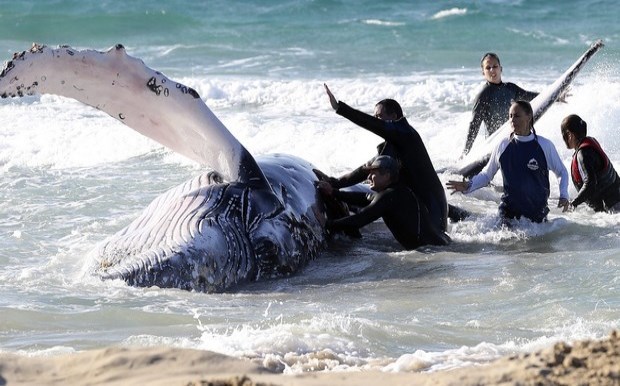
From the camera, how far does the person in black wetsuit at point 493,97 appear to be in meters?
13.8

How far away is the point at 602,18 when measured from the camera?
101ft

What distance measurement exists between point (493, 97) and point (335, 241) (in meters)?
4.17

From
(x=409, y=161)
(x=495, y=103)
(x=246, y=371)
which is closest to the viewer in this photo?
(x=246, y=371)

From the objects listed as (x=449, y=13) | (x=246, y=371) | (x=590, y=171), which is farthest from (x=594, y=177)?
(x=449, y=13)

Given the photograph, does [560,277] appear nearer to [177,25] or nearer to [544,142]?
[544,142]

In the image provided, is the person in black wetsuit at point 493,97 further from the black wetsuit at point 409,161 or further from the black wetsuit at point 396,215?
the black wetsuit at point 396,215

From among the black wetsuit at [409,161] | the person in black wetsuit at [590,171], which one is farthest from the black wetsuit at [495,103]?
the black wetsuit at [409,161]

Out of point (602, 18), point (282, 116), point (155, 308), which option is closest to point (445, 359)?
point (155, 308)

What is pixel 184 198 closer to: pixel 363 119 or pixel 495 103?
pixel 363 119

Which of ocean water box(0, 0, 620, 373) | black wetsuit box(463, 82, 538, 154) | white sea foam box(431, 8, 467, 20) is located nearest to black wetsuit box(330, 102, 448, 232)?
ocean water box(0, 0, 620, 373)

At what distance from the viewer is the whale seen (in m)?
8.79

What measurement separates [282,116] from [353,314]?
11.8 m

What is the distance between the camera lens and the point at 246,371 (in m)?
6.07

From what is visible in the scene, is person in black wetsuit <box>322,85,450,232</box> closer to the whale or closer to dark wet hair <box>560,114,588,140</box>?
the whale
